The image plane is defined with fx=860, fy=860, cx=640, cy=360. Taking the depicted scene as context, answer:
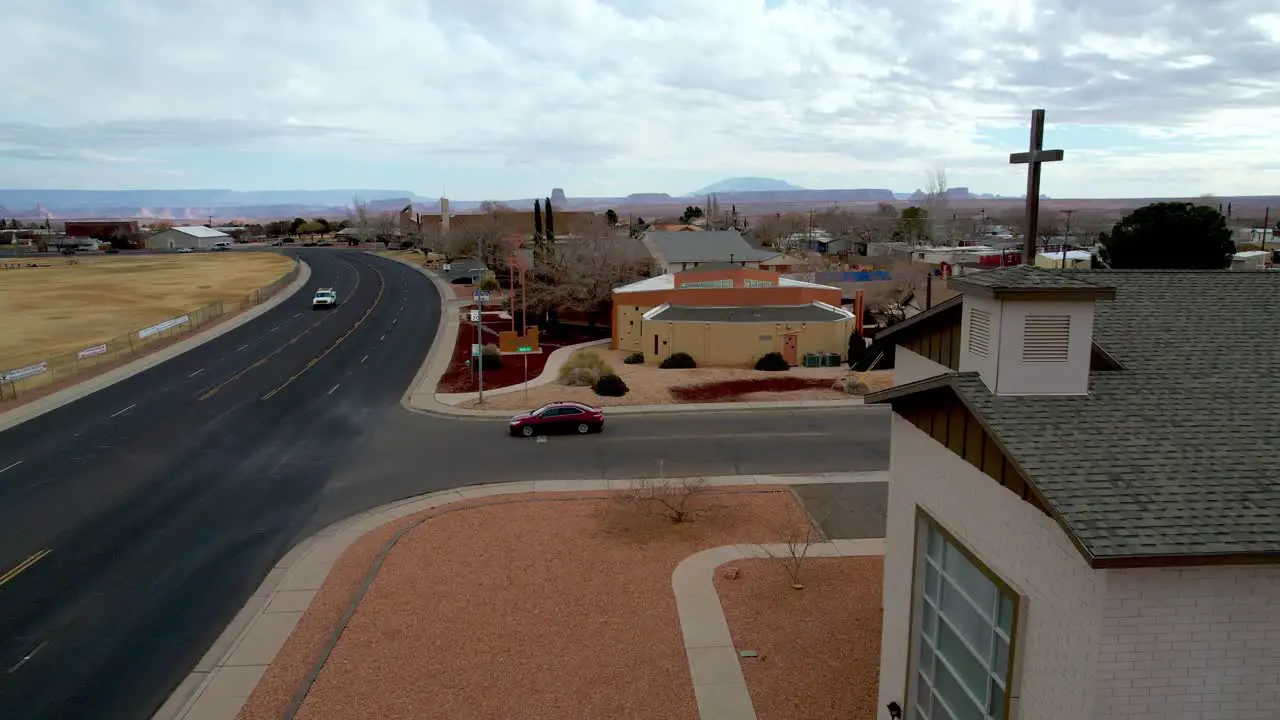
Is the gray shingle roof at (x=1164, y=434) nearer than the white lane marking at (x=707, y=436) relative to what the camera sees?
Yes

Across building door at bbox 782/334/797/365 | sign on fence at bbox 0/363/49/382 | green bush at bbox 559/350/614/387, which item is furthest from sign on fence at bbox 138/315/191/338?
building door at bbox 782/334/797/365

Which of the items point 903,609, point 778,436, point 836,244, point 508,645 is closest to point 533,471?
point 778,436

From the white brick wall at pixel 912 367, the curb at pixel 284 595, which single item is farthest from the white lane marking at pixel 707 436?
the white brick wall at pixel 912 367

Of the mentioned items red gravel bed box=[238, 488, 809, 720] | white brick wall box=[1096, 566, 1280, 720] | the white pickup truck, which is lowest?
red gravel bed box=[238, 488, 809, 720]

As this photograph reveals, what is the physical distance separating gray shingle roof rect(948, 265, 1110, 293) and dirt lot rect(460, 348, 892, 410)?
25833mm

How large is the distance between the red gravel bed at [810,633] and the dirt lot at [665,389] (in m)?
17.9

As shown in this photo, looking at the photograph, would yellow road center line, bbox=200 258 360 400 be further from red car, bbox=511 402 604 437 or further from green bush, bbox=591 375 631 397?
green bush, bbox=591 375 631 397

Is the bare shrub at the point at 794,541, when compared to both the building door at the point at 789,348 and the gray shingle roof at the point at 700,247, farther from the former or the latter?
the gray shingle roof at the point at 700,247

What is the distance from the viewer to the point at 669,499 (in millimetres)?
22547

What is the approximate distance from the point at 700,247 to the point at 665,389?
4534cm

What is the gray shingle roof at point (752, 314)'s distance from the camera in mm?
46688

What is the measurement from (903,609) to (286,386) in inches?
1348

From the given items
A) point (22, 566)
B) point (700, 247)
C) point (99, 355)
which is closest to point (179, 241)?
point (700, 247)

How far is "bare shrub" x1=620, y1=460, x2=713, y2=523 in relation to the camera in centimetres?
2158
